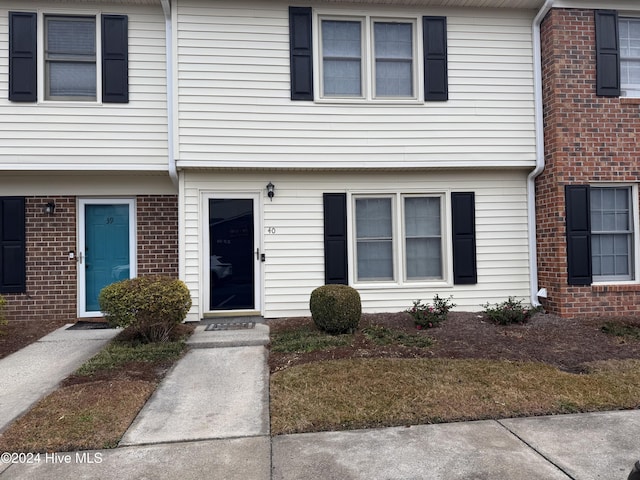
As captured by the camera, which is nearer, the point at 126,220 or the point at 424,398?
the point at 424,398

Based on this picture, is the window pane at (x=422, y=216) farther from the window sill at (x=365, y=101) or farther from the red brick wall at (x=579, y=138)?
the red brick wall at (x=579, y=138)

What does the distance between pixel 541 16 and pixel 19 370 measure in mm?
8884

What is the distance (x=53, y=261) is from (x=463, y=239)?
681 cm

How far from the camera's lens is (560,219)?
6.98 m

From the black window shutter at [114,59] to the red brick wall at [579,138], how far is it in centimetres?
677

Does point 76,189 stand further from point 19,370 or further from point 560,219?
point 560,219

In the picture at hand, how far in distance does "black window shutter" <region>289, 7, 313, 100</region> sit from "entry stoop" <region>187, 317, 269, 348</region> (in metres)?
3.64

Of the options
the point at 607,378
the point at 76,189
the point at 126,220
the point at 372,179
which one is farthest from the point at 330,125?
the point at 607,378

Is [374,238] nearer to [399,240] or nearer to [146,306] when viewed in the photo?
[399,240]

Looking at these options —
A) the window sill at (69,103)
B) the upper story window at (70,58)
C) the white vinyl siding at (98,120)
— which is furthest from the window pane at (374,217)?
the upper story window at (70,58)

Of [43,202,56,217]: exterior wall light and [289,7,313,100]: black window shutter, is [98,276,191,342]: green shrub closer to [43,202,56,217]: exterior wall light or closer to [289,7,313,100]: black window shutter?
[43,202,56,217]: exterior wall light

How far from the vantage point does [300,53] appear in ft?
23.2

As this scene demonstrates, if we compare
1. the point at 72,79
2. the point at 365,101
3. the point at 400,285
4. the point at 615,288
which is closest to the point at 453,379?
the point at 400,285

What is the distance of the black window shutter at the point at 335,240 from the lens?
7.29 meters
